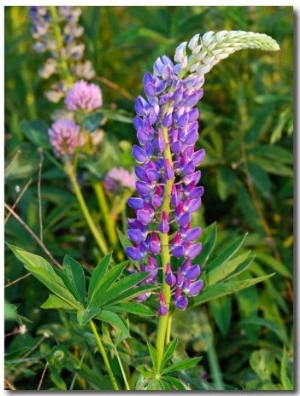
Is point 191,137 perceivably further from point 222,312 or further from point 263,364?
point 222,312

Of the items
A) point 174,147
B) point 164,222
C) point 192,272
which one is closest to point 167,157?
point 174,147

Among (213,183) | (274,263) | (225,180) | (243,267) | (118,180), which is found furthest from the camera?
(213,183)

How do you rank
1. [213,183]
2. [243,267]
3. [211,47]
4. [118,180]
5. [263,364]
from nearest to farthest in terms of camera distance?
1. [211,47]
2. [243,267]
3. [263,364]
4. [118,180]
5. [213,183]

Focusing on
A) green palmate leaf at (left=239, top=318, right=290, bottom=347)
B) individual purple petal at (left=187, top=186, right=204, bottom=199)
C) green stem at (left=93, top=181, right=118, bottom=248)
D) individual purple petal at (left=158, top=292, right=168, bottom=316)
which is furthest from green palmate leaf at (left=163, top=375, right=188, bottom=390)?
green stem at (left=93, top=181, right=118, bottom=248)

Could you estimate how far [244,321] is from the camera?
2232 millimetres

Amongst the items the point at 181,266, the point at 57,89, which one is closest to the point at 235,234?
the point at 57,89

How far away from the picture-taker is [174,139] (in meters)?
1.54

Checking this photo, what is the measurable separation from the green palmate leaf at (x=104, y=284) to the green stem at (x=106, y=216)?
2.47 ft

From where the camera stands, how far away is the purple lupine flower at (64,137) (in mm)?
2205

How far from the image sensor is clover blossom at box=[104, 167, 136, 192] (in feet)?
7.56

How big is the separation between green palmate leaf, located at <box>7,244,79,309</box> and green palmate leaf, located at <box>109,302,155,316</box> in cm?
8

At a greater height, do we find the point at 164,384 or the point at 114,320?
the point at 114,320

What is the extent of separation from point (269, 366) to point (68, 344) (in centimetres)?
53

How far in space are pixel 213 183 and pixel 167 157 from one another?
1.30m
